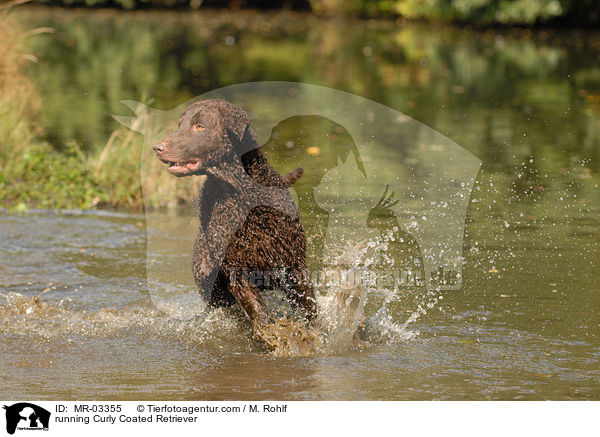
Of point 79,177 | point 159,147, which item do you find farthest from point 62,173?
point 159,147

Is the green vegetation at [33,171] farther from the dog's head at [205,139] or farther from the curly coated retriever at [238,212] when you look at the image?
the dog's head at [205,139]

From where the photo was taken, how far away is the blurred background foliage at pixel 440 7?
25.8 meters

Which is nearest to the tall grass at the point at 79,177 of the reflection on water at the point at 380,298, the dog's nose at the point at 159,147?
the reflection on water at the point at 380,298

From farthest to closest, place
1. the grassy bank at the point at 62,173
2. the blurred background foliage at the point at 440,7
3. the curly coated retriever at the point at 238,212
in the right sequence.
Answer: the blurred background foliage at the point at 440,7 < the grassy bank at the point at 62,173 < the curly coated retriever at the point at 238,212

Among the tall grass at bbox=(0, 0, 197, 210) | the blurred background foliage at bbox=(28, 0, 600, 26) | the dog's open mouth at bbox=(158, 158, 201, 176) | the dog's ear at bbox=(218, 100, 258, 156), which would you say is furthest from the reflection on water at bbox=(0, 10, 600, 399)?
the blurred background foliage at bbox=(28, 0, 600, 26)

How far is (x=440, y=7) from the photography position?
2769 cm

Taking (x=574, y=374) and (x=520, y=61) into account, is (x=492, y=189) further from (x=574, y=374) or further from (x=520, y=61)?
(x=520, y=61)

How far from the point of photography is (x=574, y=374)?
5.20 meters
